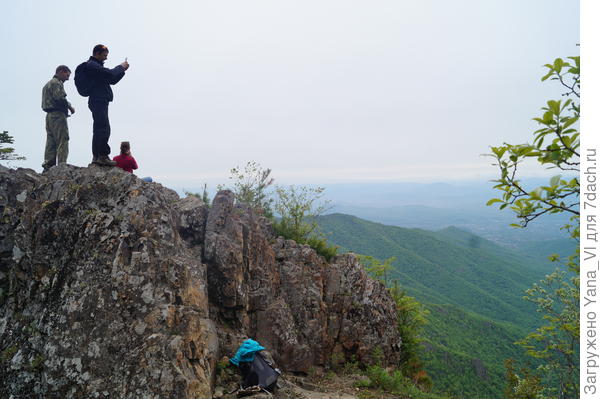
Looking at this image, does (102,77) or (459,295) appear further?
(459,295)

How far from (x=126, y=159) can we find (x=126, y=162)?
10 centimetres

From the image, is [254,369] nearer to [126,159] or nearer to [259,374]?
[259,374]

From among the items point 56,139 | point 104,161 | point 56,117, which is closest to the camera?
point 104,161

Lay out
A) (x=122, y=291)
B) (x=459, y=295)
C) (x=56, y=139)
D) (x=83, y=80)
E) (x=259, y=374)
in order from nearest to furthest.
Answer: (x=122, y=291), (x=259, y=374), (x=83, y=80), (x=56, y=139), (x=459, y=295)

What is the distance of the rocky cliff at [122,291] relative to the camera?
22.3 ft

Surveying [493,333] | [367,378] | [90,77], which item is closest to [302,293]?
[367,378]

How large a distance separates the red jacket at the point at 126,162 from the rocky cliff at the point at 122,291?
0.83m

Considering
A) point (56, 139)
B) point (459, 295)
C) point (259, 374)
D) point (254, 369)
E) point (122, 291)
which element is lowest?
point (459, 295)

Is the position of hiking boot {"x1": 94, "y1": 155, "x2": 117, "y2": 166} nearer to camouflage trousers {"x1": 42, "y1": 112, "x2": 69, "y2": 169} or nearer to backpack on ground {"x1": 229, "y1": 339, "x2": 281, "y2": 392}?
camouflage trousers {"x1": 42, "y1": 112, "x2": 69, "y2": 169}

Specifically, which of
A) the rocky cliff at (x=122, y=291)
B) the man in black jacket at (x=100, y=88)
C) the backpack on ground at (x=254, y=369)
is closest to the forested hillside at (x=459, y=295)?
the rocky cliff at (x=122, y=291)

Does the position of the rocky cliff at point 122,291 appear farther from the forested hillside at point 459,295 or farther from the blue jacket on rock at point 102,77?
the forested hillside at point 459,295

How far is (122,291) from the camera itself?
290 inches

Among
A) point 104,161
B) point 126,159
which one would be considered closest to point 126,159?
point 126,159

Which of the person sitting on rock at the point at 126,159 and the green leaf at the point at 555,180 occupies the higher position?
the person sitting on rock at the point at 126,159
